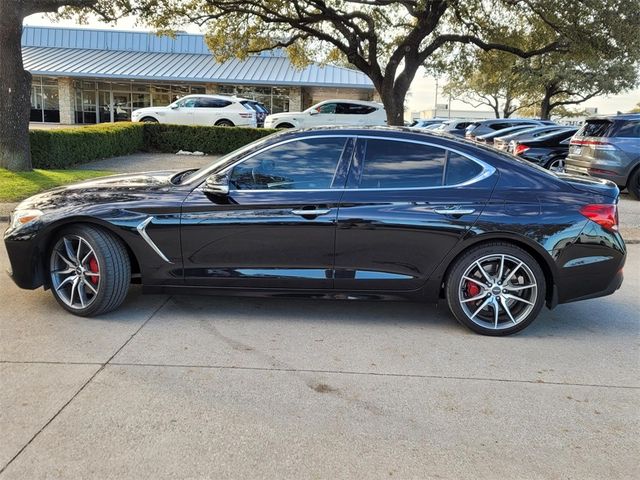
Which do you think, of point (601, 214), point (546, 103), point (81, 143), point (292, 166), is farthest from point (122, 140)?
point (546, 103)

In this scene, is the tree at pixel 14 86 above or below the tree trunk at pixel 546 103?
below

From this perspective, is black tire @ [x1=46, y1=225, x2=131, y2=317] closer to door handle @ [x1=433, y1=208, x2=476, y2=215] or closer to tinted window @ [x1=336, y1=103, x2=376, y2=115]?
door handle @ [x1=433, y1=208, x2=476, y2=215]

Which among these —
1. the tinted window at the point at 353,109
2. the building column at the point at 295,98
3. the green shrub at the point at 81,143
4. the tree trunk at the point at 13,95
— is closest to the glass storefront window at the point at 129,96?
the building column at the point at 295,98

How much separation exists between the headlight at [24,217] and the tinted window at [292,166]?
1636 millimetres

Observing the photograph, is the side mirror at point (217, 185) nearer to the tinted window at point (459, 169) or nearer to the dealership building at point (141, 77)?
the tinted window at point (459, 169)

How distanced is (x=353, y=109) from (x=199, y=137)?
6526 mm

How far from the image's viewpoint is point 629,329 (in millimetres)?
4738

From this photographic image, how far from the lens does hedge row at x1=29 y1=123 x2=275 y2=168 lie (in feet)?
43.1

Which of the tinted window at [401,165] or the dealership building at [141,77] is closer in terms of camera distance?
the tinted window at [401,165]

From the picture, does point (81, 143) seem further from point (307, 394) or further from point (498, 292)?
point (307, 394)

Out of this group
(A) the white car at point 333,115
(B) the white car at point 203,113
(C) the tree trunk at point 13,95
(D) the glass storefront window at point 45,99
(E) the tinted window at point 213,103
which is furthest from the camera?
(D) the glass storefront window at point 45,99

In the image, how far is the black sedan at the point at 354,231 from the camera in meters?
4.37

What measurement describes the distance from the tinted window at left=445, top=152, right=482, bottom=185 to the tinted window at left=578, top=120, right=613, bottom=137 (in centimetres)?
851

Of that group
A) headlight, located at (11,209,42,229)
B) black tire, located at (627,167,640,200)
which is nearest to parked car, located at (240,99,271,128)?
black tire, located at (627,167,640,200)
